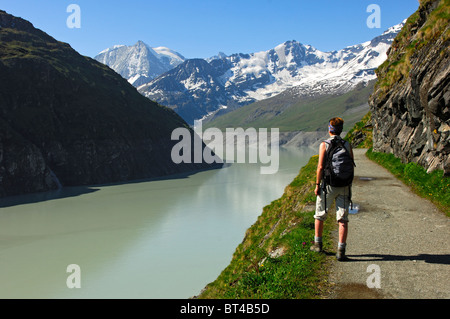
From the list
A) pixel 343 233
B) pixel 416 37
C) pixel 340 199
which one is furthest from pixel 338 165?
pixel 416 37

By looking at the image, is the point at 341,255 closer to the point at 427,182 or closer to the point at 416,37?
the point at 427,182

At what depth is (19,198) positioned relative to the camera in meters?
74.6

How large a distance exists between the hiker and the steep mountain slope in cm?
8546

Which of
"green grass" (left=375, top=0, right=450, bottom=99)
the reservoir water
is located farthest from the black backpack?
the reservoir water

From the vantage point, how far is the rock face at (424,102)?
14.5m

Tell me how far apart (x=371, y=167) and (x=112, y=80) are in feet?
424

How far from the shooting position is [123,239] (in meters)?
43.0

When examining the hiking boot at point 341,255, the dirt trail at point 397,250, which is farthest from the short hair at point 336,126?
the dirt trail at point 397,250

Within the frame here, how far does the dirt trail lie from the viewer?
6434 millimetres

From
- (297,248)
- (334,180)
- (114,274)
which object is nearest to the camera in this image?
(334,180)

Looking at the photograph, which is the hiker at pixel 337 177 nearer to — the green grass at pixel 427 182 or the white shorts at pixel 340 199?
the white shorts at pixel 340 199

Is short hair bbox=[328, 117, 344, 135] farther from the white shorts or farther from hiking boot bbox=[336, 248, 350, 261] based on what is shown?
hiking boot bbox=[336, 248, 350, 261]
